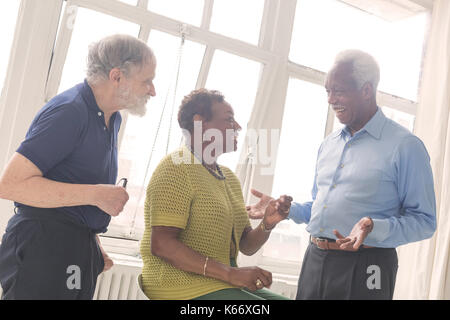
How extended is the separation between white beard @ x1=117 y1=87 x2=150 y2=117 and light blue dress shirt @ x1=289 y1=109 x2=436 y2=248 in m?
0.83

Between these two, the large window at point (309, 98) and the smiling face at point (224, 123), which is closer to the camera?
the smiling face at point (224, 123)

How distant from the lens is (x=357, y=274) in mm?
1669

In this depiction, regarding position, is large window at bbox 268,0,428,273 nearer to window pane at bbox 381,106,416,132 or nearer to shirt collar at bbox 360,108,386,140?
window pane at bbox 381,106,416,132

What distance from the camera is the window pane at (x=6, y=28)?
7.95 feet

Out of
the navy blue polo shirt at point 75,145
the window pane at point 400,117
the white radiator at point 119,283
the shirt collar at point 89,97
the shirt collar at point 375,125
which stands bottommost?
the white radiator at point 119,283

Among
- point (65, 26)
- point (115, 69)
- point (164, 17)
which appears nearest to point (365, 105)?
point (115, 69)

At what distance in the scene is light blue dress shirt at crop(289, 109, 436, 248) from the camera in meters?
1.65

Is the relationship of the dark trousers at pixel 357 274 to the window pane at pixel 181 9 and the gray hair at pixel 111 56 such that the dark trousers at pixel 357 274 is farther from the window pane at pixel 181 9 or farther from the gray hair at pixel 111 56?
the window pane at pixel 181 9

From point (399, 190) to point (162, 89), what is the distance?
5.48 feet

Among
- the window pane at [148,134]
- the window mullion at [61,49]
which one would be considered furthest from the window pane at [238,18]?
the window mullion at [61,49]

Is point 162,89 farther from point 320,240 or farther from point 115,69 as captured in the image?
point 320,240

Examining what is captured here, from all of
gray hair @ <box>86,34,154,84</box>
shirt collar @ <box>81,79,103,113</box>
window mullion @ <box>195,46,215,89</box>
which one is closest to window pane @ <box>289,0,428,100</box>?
window mullion @ <box>195,46,215,89</box>

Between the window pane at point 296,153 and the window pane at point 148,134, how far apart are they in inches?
35.9

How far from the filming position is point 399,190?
1.71m
